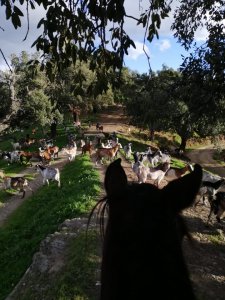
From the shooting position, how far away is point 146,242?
7.08 ft

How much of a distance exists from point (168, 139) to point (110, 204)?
50552mm

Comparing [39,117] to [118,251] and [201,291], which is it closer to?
[201,291]

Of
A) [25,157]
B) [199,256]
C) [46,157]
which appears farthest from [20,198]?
[199,256]

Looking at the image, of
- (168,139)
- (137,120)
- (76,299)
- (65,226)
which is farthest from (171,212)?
(168,139)

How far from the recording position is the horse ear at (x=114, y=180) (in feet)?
7.89

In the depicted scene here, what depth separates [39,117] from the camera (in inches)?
1587

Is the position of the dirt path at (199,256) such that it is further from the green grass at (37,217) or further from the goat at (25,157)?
the goat at (25,157)

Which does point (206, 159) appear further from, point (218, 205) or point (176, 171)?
point (218, 205)

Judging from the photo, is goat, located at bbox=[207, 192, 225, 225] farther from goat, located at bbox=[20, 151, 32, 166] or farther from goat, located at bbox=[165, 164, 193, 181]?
goat, located at bbox=[20, 151, 32, 166]

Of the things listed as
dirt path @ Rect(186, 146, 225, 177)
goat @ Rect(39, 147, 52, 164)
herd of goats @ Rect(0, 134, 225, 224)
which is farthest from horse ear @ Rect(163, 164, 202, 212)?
dirt path @ Rect(186, 146, 225, 177)

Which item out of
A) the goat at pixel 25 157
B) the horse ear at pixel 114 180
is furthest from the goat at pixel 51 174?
the horse ear at pixel 114 180

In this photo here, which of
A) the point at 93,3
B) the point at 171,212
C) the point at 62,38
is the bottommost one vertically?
the point at 171,212

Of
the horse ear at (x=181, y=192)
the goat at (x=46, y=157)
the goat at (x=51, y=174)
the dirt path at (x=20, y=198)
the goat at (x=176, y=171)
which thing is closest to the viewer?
the horse ear at (x=181, y=192)

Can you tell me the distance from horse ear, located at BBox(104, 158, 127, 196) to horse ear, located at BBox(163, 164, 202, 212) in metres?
0.28
